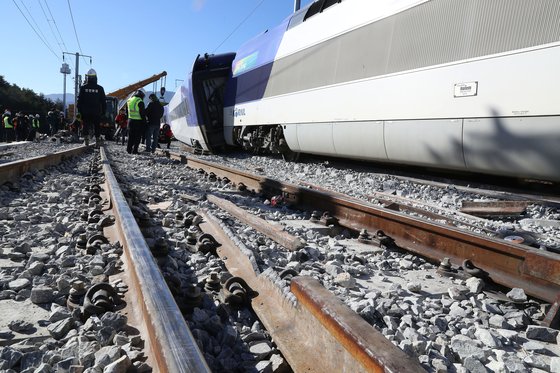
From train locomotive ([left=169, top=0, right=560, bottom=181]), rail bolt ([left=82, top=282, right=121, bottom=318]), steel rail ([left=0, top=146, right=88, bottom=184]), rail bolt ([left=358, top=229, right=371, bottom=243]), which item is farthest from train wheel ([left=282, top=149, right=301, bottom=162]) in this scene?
rail bolt ([left=82, top=282, right=121, bottom=318])

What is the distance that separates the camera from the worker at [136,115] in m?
12.8

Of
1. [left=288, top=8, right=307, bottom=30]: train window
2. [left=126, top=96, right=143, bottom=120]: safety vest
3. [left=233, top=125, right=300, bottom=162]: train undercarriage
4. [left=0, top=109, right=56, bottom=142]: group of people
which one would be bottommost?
[left=0, top=109, right=56, bottom=142]: group of people

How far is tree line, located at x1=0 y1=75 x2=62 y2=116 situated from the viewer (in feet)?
159

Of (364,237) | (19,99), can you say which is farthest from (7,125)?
(19,99)

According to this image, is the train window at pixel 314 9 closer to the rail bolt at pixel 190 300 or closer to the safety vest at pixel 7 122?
the rail bolt at pixel 190 300

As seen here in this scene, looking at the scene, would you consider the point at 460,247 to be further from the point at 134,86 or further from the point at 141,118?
the point at 134,86

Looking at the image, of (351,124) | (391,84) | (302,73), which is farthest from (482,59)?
(302,73)

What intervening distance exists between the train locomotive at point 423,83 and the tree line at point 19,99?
44.9m

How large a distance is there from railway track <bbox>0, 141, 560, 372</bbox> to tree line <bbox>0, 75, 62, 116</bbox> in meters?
49.9

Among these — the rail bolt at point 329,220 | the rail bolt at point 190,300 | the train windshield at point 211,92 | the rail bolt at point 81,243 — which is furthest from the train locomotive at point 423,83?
the rail bolt at point 81,243

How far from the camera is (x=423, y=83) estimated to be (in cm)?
628

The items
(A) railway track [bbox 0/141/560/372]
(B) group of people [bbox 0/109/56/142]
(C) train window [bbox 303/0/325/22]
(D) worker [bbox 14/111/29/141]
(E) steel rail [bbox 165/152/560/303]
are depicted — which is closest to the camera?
(A) railway track [bbox 0/141/560/372]

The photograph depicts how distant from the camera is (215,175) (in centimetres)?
814

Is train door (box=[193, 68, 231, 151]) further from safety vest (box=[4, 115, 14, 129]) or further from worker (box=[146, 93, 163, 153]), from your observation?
safety vest (box=[4, 115, 14, 129])
